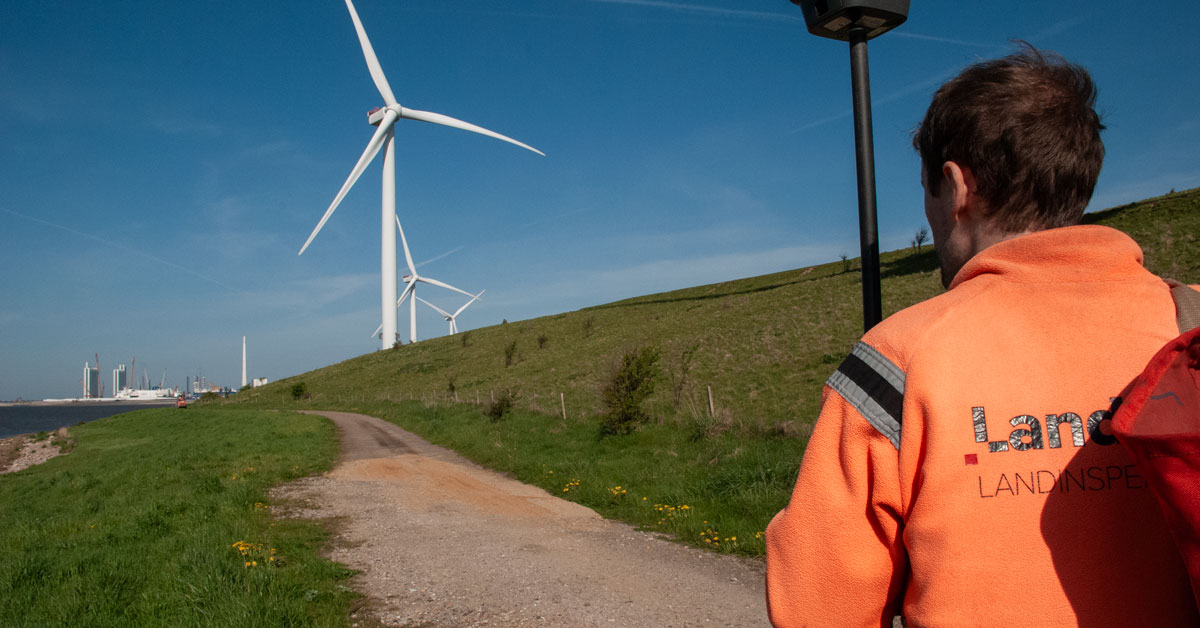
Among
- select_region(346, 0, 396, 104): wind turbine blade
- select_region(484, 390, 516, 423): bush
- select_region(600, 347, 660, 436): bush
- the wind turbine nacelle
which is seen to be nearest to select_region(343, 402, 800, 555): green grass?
select_region(600, 347, 660, 436): bush

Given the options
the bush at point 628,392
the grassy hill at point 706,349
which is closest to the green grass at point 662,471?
the bush at point 628,392

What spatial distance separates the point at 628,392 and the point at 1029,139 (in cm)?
1693

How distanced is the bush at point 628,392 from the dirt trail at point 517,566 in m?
5.06

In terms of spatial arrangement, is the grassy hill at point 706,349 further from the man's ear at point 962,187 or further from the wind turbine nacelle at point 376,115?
the wind turbine nacelle at point 376,115

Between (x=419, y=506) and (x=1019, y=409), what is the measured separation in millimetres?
11334

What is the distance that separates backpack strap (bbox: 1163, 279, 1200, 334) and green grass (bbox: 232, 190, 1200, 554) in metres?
7.20

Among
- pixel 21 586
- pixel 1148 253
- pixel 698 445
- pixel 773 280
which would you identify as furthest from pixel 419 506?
pixel 773 280

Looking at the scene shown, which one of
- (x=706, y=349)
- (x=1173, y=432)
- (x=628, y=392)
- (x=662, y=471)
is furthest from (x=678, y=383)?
(x=1173, y=432)

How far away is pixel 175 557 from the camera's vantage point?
312 inches

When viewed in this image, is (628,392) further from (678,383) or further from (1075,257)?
(1075,257)

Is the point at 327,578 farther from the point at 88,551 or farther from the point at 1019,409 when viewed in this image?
the point at 1019,409

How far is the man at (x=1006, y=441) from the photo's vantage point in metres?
1.30

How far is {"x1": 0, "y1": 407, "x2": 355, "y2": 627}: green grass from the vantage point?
20.5 ft

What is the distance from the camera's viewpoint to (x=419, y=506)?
11617mm
